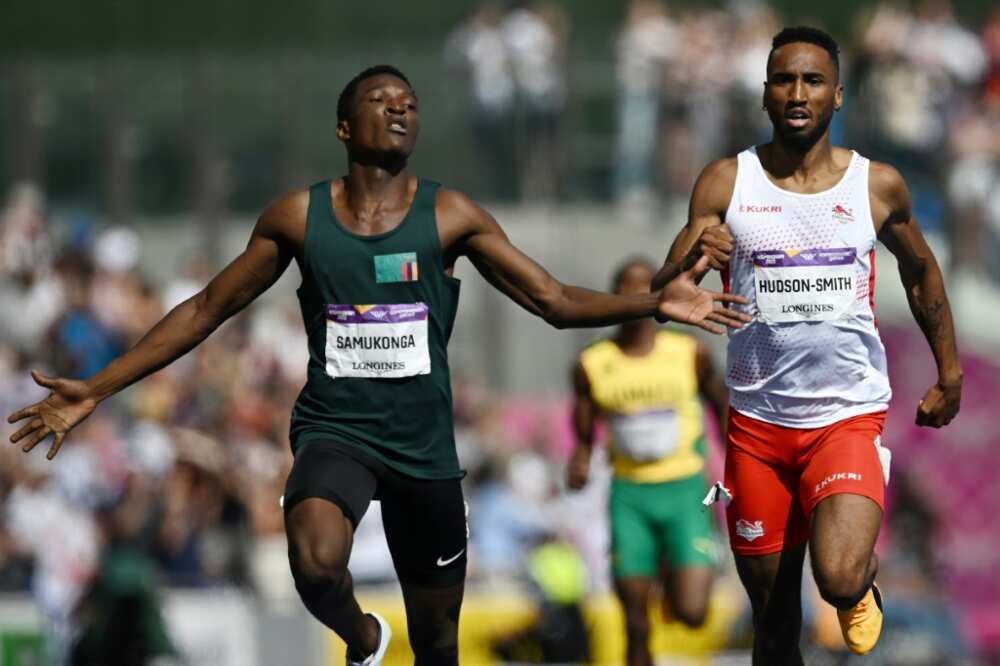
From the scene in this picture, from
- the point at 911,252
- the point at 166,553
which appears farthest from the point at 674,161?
the point at 911,252

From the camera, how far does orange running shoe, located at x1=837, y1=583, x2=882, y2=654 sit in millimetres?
7988

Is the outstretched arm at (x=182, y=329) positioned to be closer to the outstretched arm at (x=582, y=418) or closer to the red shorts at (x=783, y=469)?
the red shorts at (x=783, y=469)

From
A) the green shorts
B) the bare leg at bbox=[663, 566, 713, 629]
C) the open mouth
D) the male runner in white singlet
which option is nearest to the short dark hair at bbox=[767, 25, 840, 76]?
the male runner in white singlet

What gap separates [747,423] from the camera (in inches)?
324

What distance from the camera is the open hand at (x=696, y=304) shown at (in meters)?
7.52

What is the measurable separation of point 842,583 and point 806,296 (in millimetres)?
1131

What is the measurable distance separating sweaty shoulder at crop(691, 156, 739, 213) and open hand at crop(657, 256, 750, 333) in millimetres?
417

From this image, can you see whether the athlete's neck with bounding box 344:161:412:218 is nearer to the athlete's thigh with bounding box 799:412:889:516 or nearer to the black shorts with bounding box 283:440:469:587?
the black shorts with bounding box 283:440:469:587

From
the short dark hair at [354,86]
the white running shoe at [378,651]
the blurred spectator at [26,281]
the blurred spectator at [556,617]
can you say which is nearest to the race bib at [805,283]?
the short dark hair at [354,86]

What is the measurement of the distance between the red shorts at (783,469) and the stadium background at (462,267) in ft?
20.0

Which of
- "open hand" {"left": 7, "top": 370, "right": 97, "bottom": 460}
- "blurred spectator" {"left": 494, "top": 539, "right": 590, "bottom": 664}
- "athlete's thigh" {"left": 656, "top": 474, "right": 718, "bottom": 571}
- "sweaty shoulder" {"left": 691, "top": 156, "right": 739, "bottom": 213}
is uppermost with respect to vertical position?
"sweaty shoulder" {"left": 691, "top": 156, "right": 739, "bottom": 213}

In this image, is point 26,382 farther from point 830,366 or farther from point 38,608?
point 830,366

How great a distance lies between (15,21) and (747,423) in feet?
45.7

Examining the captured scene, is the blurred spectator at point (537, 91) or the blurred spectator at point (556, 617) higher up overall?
the blurred spectator at point (537, 91)
